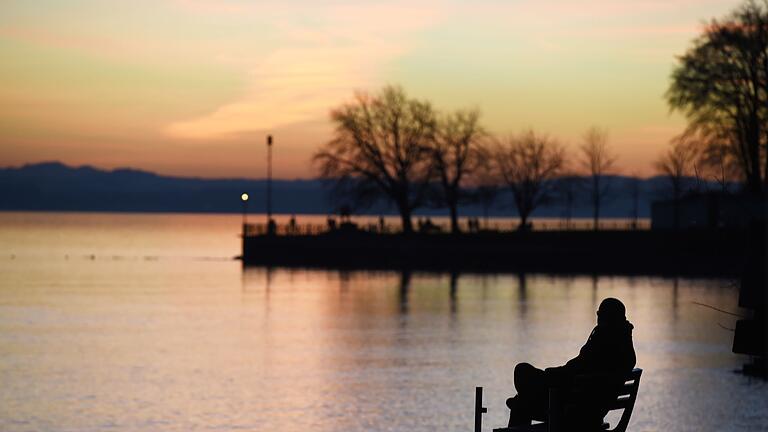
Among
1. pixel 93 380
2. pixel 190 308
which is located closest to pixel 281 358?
pixel 93 380

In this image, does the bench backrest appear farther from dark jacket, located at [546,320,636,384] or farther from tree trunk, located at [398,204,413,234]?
tree trunk, located at [398,204,413,234]

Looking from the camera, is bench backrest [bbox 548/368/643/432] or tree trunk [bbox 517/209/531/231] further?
tree trunk [bbox 517/209/531/231]

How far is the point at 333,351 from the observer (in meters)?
46.1

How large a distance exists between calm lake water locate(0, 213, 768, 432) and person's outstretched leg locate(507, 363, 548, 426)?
57.2 feet

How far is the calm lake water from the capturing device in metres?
31.0

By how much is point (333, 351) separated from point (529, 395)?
34843mm

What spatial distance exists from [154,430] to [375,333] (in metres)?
24.1

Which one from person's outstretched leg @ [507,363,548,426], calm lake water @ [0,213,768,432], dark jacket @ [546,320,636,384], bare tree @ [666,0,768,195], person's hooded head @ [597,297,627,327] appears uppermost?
bare tree @ [666,0,768,195]

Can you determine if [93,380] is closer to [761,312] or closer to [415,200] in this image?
[761,312]

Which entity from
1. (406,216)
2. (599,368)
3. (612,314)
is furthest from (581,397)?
(406,216)

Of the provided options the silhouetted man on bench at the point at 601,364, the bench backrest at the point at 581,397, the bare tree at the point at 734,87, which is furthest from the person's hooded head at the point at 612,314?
the bare tree at the point at 734,87

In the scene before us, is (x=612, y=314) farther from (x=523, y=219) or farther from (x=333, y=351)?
(x=523, y=219)

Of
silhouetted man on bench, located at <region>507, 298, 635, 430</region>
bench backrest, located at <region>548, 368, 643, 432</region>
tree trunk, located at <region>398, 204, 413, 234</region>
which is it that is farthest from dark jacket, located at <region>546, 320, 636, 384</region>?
tree trunk, located at <region>398, 204, 413, 234</region>

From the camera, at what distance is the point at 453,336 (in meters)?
51.1
